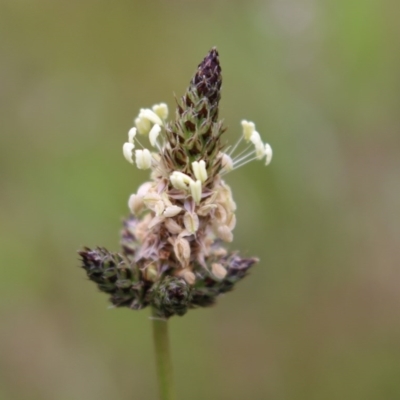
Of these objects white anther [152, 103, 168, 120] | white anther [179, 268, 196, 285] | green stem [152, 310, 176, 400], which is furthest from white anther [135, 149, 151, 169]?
green stem [152, 310, 176, 400]

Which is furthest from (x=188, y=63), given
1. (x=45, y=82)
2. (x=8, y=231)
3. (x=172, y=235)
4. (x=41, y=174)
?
(x=172, y=235)

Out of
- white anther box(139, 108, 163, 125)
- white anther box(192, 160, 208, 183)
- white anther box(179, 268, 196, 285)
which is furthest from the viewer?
white anther box(139, 108, 163, 125)

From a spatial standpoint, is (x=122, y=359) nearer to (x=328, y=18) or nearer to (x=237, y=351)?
(x=237, y=351)

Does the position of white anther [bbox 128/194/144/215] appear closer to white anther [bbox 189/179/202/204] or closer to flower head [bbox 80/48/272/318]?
flower head [bbox 80/48/272/318]

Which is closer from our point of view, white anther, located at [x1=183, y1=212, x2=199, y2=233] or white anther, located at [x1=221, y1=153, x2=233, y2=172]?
white anther, located at [x1=183, y1=212, x2=199, y2=233]

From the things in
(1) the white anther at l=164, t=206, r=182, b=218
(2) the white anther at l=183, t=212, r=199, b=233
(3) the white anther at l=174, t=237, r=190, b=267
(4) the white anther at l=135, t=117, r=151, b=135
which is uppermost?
(4) the white anther at l=135, t=117, r=151, b=135

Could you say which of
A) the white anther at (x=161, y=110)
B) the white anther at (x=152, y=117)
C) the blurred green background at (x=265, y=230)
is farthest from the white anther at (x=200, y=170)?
the blurred green background at (x=265, y=230)
